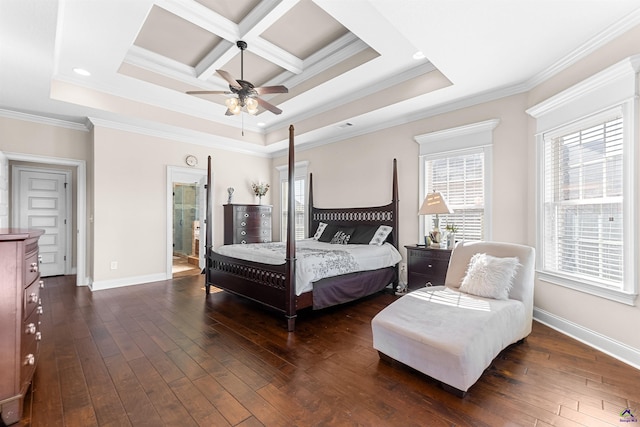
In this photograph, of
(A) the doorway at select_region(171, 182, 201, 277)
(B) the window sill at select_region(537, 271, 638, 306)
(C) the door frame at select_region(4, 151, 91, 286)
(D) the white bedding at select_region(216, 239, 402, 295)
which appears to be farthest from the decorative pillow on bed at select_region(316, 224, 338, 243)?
(A) the doorway at select_region(171, 182, 201, 277)

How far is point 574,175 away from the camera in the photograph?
2.92 metres

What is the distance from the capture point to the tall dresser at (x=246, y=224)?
5891mm

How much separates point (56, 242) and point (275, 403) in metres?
6.31

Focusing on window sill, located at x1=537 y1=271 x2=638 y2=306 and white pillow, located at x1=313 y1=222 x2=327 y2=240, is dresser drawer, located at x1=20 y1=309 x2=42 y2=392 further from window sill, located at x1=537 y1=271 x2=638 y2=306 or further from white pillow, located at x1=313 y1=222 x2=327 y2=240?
window sill, located at x1=537 y1=271 x2=638 y2=306

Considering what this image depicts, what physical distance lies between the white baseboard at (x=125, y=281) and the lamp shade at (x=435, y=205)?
4760mm

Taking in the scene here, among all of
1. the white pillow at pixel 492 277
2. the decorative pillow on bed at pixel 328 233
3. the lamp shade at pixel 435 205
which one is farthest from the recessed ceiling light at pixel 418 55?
the decorative pillow on bed at pixel 328 233

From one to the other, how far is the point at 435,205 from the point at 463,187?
Answer: 22.6 inches

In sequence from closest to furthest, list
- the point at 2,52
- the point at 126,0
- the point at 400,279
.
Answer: the point at 126,0
the point at 2,52
the point at 400,279

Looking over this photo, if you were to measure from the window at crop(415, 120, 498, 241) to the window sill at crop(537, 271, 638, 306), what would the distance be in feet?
2.64

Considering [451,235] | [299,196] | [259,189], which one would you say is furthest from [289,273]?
[259,189]

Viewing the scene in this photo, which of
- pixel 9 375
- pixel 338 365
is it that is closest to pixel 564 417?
pixel 338 365

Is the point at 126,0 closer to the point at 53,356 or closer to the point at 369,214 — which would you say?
the point at 53,356

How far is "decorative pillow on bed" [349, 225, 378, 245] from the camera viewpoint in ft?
15.5

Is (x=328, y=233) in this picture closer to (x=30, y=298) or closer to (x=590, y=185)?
(x=590, y=185)
